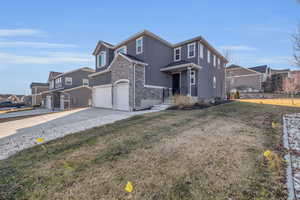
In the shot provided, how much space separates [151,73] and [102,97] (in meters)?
5.98

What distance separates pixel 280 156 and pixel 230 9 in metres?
10.7

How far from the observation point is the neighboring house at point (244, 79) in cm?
2530

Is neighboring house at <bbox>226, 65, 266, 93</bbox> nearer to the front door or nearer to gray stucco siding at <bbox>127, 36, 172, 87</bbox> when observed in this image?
the front door

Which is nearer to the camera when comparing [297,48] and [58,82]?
[297,48]

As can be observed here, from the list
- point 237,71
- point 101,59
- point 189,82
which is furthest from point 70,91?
point 237,71

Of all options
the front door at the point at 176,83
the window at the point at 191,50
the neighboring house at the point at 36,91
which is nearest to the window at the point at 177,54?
the window at the point at 191,50

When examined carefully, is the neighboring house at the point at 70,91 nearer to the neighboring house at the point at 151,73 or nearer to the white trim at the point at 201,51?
the neighboring house at the point at 151,73

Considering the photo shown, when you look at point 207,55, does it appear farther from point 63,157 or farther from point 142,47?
point 63,157

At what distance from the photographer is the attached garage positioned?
10.9 metres

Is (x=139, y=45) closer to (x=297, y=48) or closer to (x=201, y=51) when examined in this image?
(x=201, y=51)

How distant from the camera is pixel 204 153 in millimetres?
3256

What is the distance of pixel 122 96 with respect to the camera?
11.3m

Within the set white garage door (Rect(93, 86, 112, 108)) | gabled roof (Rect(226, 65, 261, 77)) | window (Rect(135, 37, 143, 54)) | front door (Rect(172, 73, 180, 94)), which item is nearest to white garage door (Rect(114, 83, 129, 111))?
white garage door (Rect(93, 86, 112, 108))

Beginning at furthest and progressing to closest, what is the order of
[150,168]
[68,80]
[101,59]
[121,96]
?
[68,80]
[101,59]
[121,96]
[150,168]
